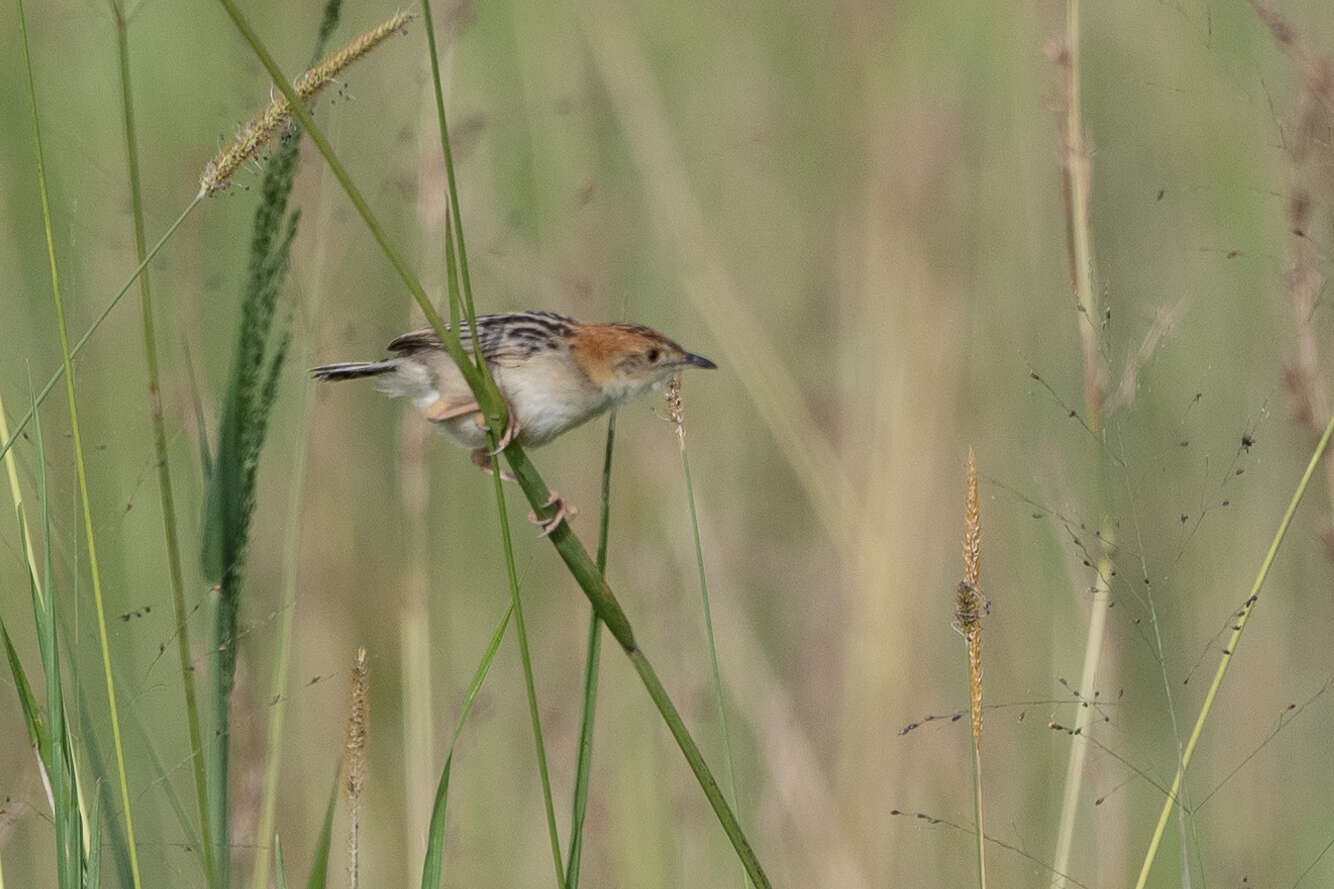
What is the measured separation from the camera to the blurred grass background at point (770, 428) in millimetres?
3639

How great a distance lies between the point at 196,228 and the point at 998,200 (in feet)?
8.16

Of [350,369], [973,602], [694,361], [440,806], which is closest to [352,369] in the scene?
[350,369]

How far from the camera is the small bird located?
9.44ft

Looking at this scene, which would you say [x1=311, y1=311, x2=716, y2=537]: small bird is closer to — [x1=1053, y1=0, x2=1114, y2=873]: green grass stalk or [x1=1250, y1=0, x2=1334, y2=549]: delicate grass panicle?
[x1=1053, y1=0, x2=1114, y2=873]: green grass stalk

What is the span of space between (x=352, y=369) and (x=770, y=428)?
5.76 feet

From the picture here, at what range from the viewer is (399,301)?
4.65 m

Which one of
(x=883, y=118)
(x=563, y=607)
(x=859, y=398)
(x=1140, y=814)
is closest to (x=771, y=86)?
(x=883, y=118)

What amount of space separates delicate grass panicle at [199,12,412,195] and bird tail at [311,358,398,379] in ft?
3.38

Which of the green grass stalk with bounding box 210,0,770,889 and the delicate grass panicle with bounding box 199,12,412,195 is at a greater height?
the delicate grass panicle with bounding box 199,12,412,195

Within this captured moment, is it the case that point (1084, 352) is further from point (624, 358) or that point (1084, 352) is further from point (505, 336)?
point (505, 336)

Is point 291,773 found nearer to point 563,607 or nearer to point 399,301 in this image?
point 563,607

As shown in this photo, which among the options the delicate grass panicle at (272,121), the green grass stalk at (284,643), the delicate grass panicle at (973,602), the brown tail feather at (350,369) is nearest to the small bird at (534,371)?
the brown tail feather at (350,369)

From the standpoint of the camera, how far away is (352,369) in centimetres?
287

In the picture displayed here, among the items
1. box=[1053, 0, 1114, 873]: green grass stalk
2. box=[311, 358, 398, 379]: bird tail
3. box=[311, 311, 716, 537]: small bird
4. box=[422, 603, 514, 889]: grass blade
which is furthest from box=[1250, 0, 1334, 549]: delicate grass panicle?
box=[311, 358, 398, 379]: bird tail
